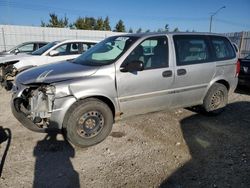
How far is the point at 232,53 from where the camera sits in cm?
538

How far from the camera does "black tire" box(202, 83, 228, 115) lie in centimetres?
516

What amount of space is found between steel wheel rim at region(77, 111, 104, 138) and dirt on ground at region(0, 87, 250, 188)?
25cm

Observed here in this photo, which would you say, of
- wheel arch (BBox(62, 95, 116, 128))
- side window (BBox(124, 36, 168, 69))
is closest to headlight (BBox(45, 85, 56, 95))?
wheel arch (BBox(62, 95, 116, 128))

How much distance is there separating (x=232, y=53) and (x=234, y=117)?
1.47 metres

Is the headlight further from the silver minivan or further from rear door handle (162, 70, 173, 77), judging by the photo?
rear door handle (162, 70, 173, 77)

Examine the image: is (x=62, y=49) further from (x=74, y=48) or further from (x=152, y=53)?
Result: (x=152, y=53)

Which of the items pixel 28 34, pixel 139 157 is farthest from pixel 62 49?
pixel 28 34

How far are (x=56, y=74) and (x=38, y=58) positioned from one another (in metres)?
4.62

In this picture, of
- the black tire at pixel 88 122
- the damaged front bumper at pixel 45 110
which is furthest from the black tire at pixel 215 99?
the damaged front bumper at pixel 45 110

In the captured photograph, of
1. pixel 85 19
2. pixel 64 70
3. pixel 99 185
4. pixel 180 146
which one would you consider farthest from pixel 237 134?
pixel 85 19

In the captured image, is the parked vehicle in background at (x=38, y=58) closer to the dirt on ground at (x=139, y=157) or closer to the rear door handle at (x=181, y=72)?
the dirt on ground at (x=139, y=157)

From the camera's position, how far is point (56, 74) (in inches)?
151

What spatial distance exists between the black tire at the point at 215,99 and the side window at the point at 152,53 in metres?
1.47

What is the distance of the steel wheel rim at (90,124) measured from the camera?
3.85 m
